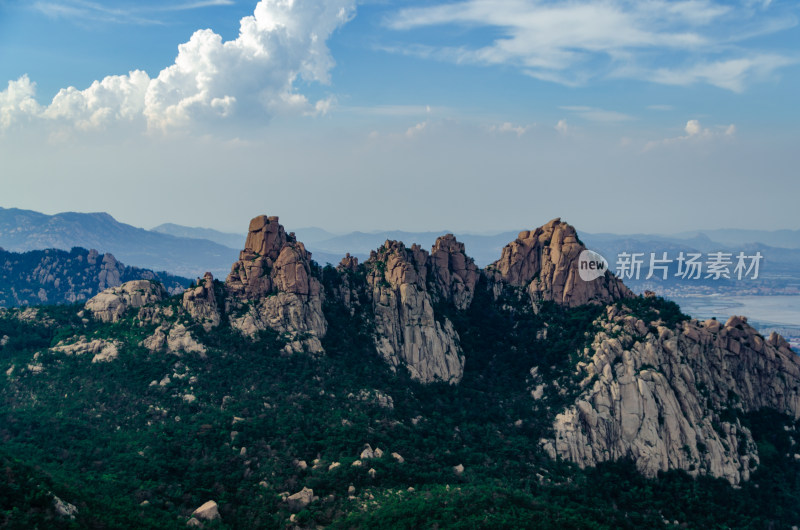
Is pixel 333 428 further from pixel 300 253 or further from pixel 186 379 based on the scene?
pixel 300 253

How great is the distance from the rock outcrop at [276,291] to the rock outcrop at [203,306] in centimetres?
232

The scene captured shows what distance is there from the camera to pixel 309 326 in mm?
86438

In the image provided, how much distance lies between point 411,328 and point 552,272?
24.9m

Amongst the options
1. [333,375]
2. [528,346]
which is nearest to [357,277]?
[333,375]

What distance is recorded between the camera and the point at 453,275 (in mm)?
100125

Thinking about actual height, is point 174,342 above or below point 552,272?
below

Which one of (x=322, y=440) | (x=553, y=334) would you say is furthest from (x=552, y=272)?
(x=322, y=440)

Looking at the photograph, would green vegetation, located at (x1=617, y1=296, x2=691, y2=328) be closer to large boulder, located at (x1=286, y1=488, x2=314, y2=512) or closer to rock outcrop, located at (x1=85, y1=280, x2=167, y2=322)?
large boulder, located at (x1=286, y1=488, x2=314, y2=512)

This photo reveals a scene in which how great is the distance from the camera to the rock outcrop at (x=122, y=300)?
89.7 m

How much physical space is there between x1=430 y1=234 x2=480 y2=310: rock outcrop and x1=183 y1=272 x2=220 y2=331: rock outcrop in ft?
109

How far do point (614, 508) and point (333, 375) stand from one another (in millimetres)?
36408

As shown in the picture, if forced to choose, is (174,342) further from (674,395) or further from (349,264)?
(674,395)

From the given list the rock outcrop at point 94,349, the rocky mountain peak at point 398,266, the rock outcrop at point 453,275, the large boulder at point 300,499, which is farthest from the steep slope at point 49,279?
the large boulder at point 300,499

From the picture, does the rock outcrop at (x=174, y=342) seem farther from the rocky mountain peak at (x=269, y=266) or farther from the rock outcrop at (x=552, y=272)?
the rock outcrop at (x=552, y=272)
